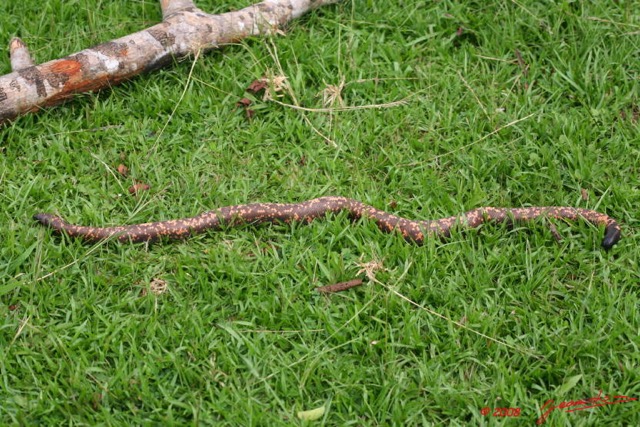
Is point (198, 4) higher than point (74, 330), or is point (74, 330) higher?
point (198, 4)

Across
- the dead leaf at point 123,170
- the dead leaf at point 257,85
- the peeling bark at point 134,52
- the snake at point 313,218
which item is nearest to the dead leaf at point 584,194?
the snake at point 313,218

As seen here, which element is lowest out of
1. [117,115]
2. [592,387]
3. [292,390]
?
[592,387]

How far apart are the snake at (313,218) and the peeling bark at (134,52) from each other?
1098 mm

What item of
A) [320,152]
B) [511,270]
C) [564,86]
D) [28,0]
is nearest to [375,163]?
[320,152]

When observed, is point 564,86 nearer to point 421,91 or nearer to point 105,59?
point 421,91

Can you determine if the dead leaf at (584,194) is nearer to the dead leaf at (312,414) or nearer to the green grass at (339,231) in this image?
the green grass at (339,231)

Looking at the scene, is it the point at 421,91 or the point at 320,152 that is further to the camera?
the point at 421,91

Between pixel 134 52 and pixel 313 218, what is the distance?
200 centimetres

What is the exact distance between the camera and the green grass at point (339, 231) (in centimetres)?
407

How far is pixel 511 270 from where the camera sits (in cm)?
470

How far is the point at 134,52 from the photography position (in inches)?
230

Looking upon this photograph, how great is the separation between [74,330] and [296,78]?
263 centimetres

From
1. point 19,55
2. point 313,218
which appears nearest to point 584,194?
point 313,218

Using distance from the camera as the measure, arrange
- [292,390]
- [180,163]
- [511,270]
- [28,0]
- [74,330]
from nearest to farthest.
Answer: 1. [292,390]
2. [74,330]
3. [511,270]
4. [180,163]
5. [28,0]
